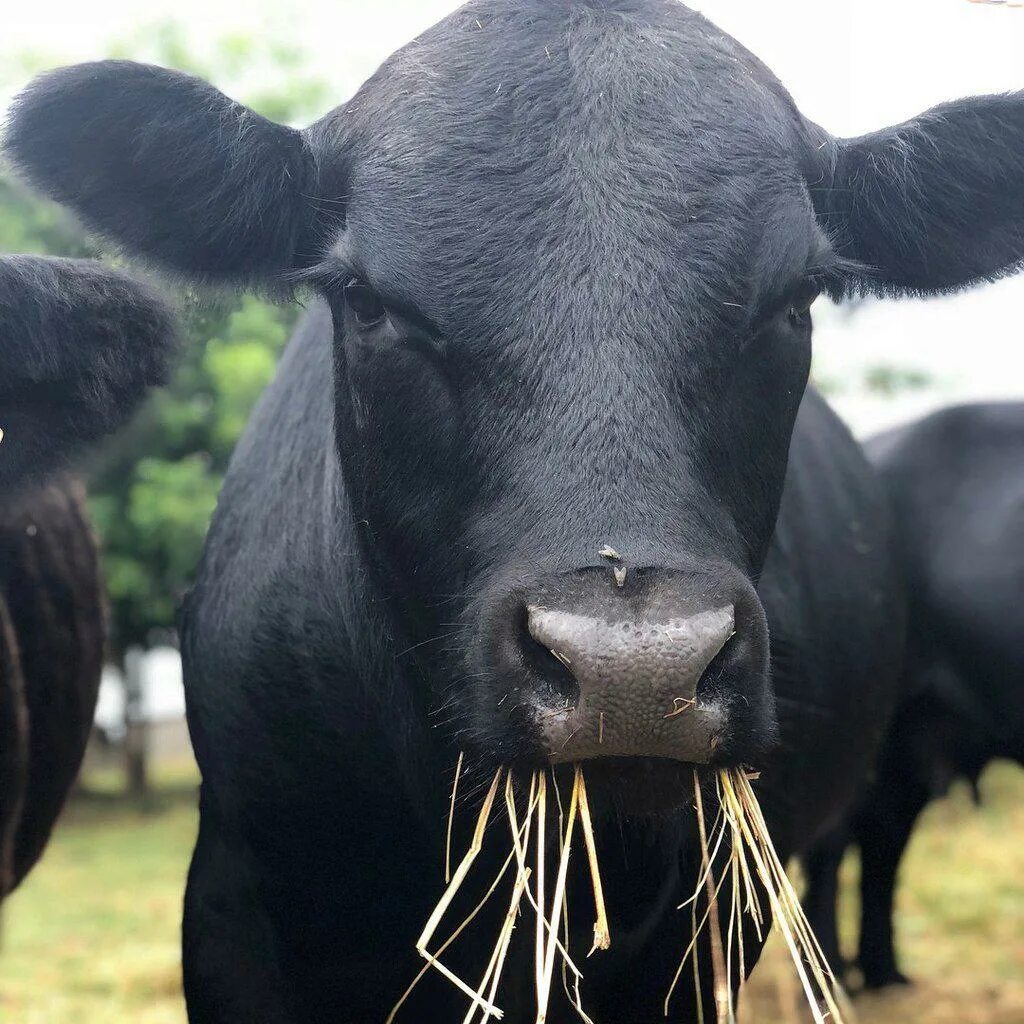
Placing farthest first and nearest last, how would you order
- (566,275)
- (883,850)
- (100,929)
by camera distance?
(100,929) → (883,850) → (566,275)

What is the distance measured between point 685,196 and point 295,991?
2.12 metres

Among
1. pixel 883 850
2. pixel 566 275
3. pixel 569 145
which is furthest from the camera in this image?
pixel 883 850

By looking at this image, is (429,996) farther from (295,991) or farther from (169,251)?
(169,251)

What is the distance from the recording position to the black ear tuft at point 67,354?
135 inches

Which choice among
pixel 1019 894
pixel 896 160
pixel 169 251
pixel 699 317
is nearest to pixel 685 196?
pixel 699 317

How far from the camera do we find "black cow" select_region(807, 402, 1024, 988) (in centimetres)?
716

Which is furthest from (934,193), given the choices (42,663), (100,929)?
(100,929)

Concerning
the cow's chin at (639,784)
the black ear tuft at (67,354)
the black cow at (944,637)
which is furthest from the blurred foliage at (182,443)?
the cow's chin at (639,784)

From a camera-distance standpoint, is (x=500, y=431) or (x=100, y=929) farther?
(x=100, y=929)

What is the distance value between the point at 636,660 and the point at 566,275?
0.74 metres

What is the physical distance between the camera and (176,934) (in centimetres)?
902

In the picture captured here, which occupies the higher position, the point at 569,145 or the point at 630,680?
the point at 569,145

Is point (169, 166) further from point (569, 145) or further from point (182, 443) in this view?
point (182, 443)

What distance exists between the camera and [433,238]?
273cm
